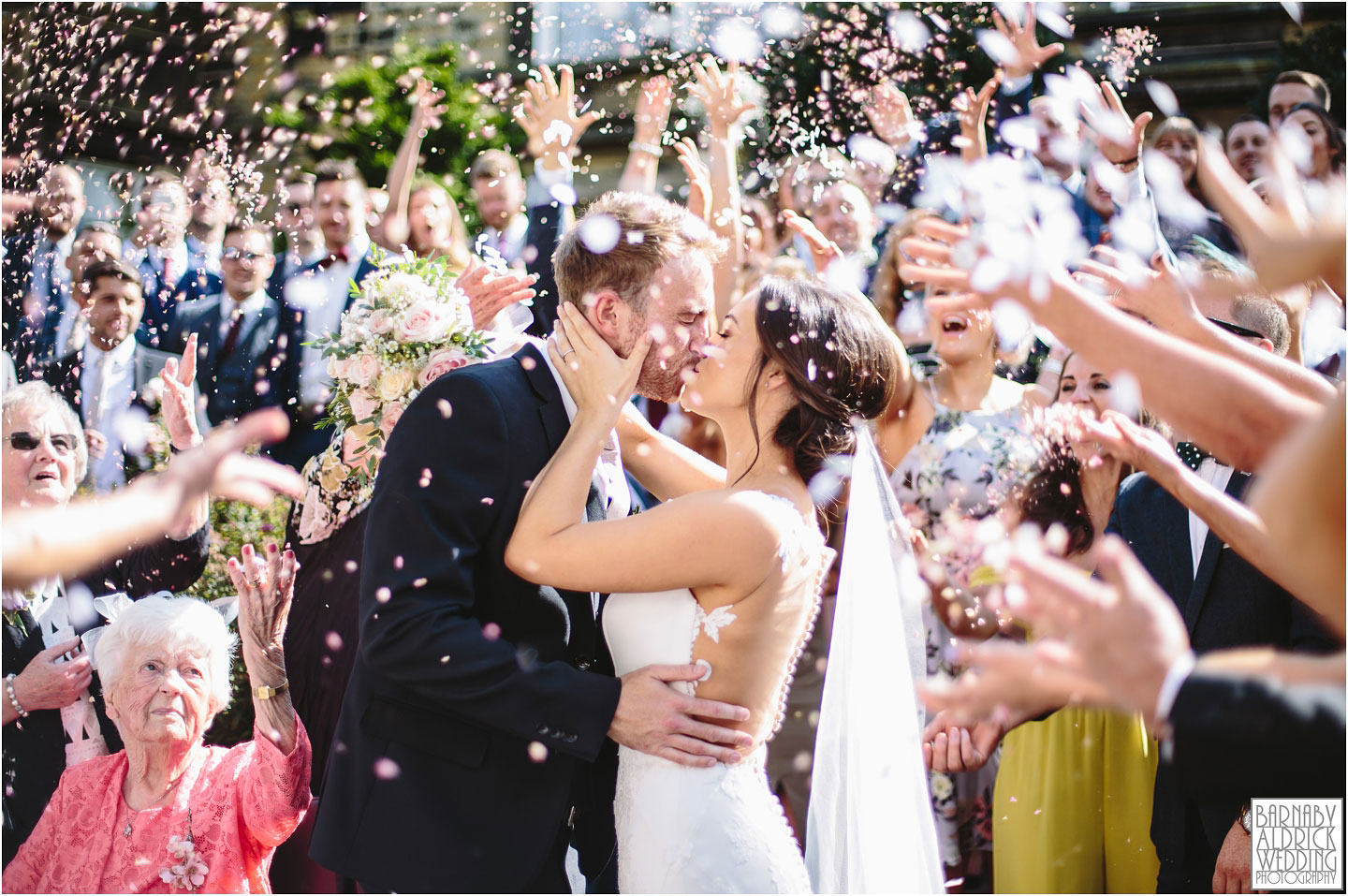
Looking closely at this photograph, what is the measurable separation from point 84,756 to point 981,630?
125 inches

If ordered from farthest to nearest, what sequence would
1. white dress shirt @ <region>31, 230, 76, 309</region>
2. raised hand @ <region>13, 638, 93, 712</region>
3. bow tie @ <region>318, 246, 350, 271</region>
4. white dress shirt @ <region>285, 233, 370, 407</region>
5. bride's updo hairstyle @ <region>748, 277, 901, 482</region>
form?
1. white dress shirt @ <region>31, 230, 76, 309</region>
2. bow tie @ <region>318, 246, 350, 271</region>
3. white dress shirt @ <region>285, 233, 370, 407</region>
4. raised hand @ <region>13, 638, 93, 712</region>
5. bride's updo hairstyle @ <region>748, 277, 901, 482</region>

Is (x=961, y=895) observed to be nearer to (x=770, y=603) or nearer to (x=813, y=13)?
(x=770, y=603)

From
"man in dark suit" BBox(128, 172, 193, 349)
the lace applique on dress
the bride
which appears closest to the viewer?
the bride

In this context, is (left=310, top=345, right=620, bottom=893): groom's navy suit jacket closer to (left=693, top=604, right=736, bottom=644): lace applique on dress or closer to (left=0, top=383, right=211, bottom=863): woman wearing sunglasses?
(left=693, top=604, right=736, bottom=644): lace applique on dress

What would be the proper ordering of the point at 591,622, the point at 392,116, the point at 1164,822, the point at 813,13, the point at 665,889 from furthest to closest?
the point at 392,116 → the point at 813,13 → the point at 1164,822 → the point at 591,622 → the point at 665,889

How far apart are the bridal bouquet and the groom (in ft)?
3.63

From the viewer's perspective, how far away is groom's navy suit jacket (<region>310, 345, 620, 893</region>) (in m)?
2.45

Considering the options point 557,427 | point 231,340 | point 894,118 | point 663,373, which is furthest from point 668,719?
point 894,118

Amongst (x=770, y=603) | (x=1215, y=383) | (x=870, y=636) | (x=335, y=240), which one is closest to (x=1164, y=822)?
(x=870, y=636)

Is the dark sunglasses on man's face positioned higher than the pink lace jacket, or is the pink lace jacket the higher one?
the dark sunglasses on man's face

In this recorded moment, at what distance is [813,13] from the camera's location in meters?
7.20

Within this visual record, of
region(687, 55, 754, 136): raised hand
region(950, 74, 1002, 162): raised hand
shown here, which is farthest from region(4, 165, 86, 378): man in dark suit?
region(950, 74, 1002, 162): raised hand

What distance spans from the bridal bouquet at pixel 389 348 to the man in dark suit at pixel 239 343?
1.10 m

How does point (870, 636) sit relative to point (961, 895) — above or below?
above
